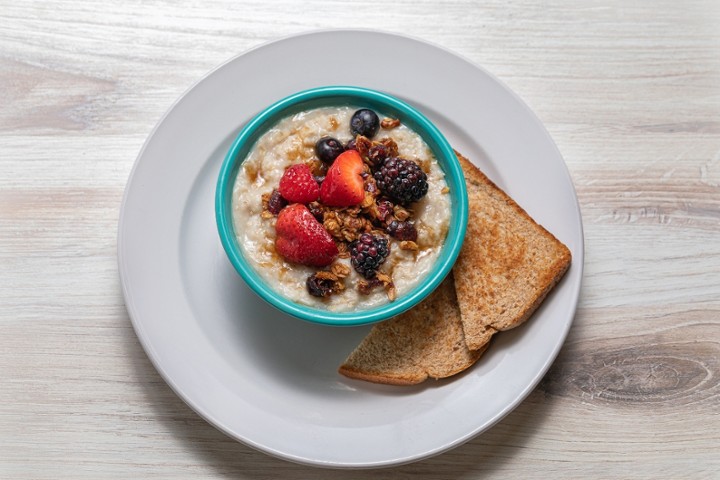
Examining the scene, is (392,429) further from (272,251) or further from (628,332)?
(628,332)

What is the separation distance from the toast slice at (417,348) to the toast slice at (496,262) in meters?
0.07

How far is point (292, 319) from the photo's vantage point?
2.86 meters

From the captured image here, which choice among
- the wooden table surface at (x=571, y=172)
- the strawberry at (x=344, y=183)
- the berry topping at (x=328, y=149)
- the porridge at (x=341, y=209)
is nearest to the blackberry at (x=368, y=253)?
the porridge at (x=341, y=209)

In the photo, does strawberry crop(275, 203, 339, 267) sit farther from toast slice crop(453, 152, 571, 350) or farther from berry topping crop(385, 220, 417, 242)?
toast slice crop(453, 152, 571, 350)

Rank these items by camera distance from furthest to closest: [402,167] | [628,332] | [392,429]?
1. [628,332]
2. [392,429]
3. [402,167]

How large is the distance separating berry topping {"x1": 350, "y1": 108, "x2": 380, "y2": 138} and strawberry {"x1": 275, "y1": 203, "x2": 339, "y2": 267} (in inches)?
14.1

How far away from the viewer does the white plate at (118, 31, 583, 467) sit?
269cm

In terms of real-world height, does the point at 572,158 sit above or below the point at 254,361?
above

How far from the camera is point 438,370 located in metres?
2.78

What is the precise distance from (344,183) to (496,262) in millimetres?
761

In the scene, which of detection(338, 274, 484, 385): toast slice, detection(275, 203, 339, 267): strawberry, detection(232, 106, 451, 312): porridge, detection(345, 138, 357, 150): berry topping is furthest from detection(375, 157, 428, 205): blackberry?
detection(338, 274, 484, 385): toast slice

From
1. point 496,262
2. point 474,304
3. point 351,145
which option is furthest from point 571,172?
point 351,145

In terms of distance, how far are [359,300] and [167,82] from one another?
133 centimetres

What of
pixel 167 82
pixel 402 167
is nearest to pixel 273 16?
pixel 167 82
